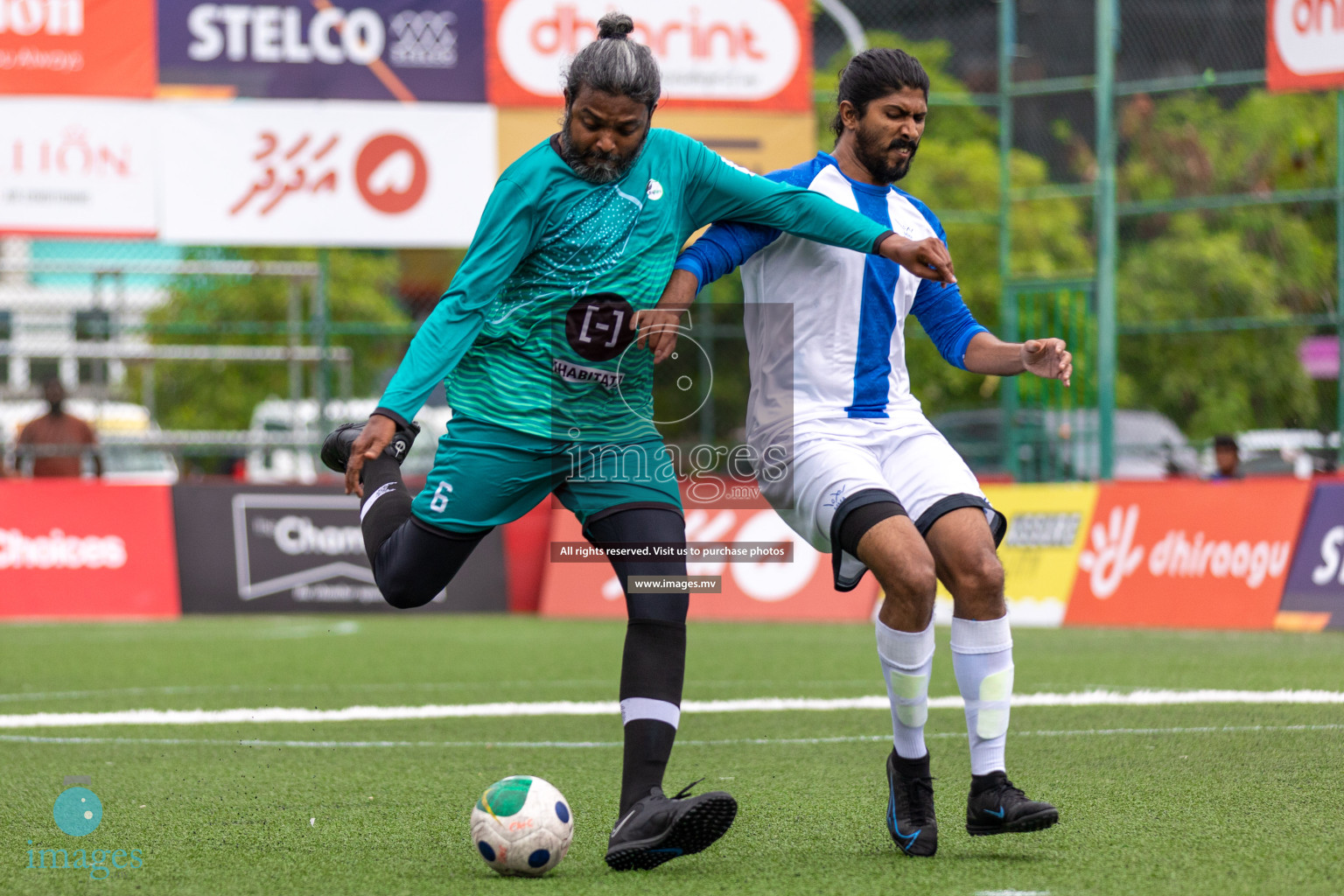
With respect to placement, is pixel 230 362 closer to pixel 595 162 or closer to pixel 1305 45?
pixel 1305 45

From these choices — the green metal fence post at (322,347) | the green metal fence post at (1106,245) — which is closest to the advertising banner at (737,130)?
the green metal fence post at (322,347)

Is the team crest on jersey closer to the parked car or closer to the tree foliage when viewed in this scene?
the parked car

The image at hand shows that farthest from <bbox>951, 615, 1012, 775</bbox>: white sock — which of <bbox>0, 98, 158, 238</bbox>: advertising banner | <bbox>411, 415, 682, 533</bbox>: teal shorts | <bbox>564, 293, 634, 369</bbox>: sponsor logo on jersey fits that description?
<bbox>0, 98, 158, 238</bbox>: advertising banner

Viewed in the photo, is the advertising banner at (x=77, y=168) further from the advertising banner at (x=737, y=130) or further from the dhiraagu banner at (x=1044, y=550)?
the dhiraagu banner at (x=1044, y=550)

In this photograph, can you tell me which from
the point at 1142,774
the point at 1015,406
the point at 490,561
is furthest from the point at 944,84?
the point at 1142,774

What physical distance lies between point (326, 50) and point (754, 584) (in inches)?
257

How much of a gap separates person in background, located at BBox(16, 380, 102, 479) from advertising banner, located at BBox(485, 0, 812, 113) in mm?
4941

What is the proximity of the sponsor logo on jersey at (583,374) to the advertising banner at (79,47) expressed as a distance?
1231cm

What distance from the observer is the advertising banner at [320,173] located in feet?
51.4

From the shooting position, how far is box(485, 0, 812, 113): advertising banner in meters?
16.2

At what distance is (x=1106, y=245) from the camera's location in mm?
15805

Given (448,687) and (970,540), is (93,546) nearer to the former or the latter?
(448,687)

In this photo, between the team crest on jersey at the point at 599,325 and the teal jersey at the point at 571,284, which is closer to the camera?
the teal jersey at the point at 571,284

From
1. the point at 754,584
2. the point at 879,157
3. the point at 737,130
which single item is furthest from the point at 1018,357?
the point at 737,130
